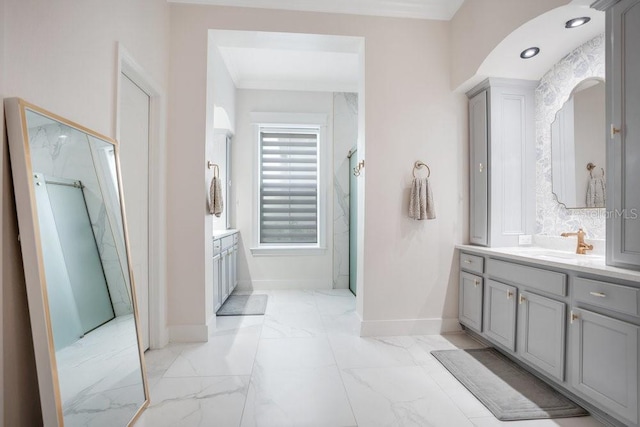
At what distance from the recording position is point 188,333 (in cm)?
264

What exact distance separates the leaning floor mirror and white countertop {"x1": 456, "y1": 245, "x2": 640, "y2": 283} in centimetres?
246

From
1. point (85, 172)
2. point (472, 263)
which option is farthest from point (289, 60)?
point (472, 263)

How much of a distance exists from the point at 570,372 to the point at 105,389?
2.44 m

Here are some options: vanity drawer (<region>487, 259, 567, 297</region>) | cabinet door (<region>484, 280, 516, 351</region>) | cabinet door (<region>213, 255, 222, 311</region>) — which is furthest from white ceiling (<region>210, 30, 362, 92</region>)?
cabinet door (<region>484, 280, 516, 351</region>)

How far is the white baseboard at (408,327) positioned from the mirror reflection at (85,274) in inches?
70.7

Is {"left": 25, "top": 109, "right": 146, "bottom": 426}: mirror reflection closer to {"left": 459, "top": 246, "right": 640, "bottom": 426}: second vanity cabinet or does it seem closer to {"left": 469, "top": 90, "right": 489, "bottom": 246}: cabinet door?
{"left": 459, "top": 246, "right": 640, "bottom": 426}: second vanity cabinet

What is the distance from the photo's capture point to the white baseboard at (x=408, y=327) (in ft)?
9.14

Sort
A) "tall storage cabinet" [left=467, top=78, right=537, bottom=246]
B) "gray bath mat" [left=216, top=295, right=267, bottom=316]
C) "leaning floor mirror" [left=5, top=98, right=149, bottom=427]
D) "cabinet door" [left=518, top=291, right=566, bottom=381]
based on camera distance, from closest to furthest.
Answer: "leaning floor mirror" [left=5, top=98, right=149, bottom=427] < "cabinet door" [left=518, top=291, right=566, bottom=381] < "tall storage cabinet" [left=467, top=78, right=537, bottom=246] < "gray bath mat" [left=216, top=295, right=267, bottom=316]

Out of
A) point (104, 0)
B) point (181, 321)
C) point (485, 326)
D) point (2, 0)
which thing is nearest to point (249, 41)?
point (104, 0)

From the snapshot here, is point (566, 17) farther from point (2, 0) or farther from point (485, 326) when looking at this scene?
point (2, 0)

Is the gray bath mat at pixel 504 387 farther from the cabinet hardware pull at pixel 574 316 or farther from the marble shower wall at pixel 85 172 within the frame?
the marble shower wall at pixel 85 172

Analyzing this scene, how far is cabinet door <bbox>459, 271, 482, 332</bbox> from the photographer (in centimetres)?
255

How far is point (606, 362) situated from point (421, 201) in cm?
155

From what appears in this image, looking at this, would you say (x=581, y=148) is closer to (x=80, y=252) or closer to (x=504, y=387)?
(x=504, y=387)
